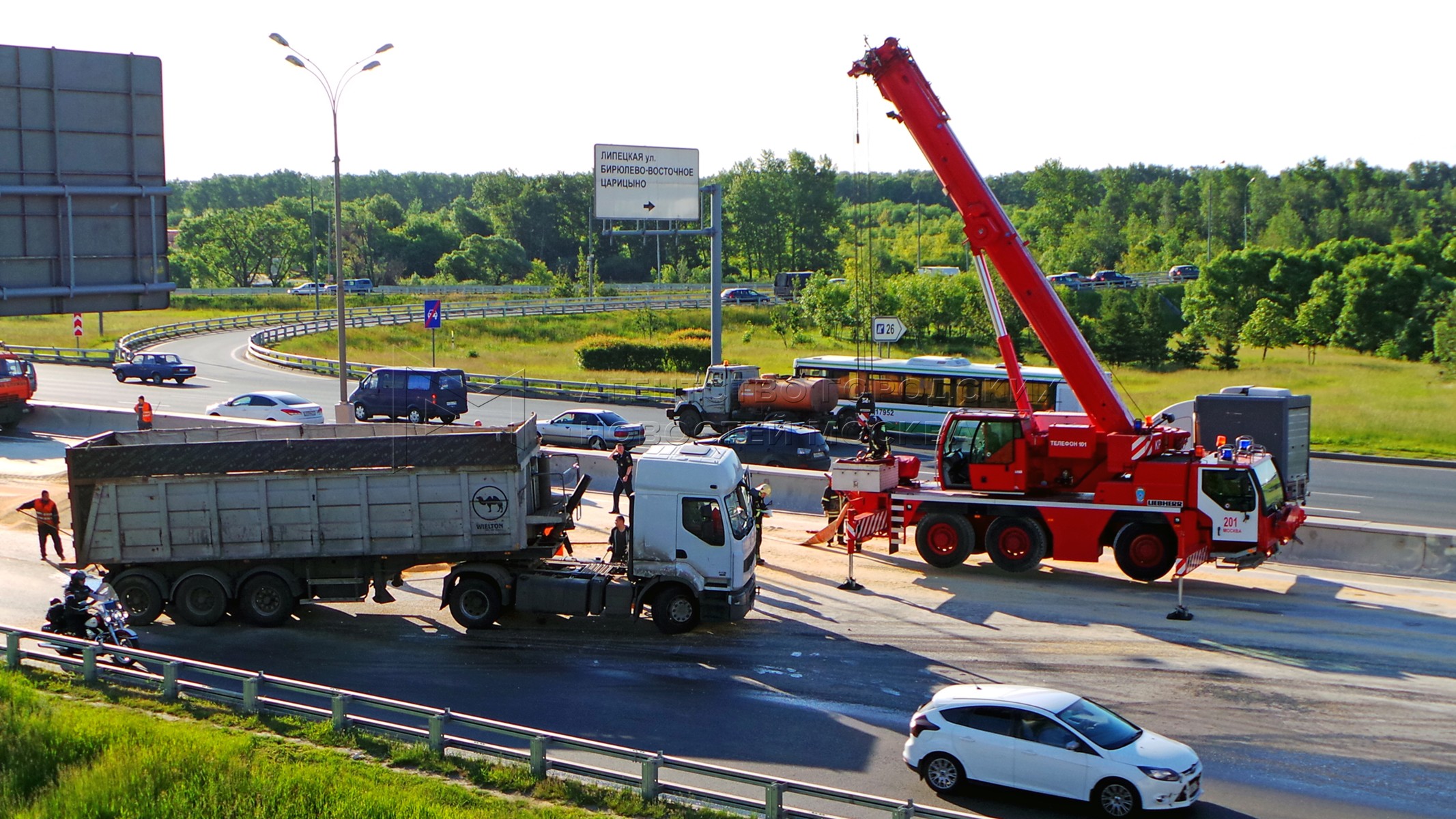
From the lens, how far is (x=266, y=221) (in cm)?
11288

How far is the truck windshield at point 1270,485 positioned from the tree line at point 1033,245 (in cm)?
4732

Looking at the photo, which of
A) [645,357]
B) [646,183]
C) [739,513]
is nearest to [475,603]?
[739,513]

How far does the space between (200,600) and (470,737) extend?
19.3ft

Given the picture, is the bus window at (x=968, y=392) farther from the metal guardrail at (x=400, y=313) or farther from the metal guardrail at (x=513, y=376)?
the metal guardrail at (x=400, y=313)

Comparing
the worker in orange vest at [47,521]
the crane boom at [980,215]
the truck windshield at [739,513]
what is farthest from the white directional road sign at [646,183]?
the truck windshield at [739,513]

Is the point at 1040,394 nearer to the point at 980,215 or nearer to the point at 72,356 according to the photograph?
the point at 980,215

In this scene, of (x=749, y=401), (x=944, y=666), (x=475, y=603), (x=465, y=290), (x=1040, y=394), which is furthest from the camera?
(x=465, y=290)

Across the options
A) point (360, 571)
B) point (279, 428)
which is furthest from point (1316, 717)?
point (279, 428)

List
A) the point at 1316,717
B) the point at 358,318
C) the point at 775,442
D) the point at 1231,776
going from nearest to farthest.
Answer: the point at 1231,776 < the point at 1316,717 < the point at 775,442 < the point at 358,318

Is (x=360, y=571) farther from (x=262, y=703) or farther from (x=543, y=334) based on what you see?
(x=543, y=334)

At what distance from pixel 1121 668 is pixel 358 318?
60547 mm

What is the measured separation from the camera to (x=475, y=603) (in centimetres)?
1692

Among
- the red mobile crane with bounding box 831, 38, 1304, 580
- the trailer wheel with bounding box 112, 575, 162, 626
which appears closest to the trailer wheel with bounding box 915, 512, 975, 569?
the red mobile crane with bounding box 831, 38, 1304, 580

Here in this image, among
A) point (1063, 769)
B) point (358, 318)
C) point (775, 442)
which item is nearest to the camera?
point (1063, 769)
